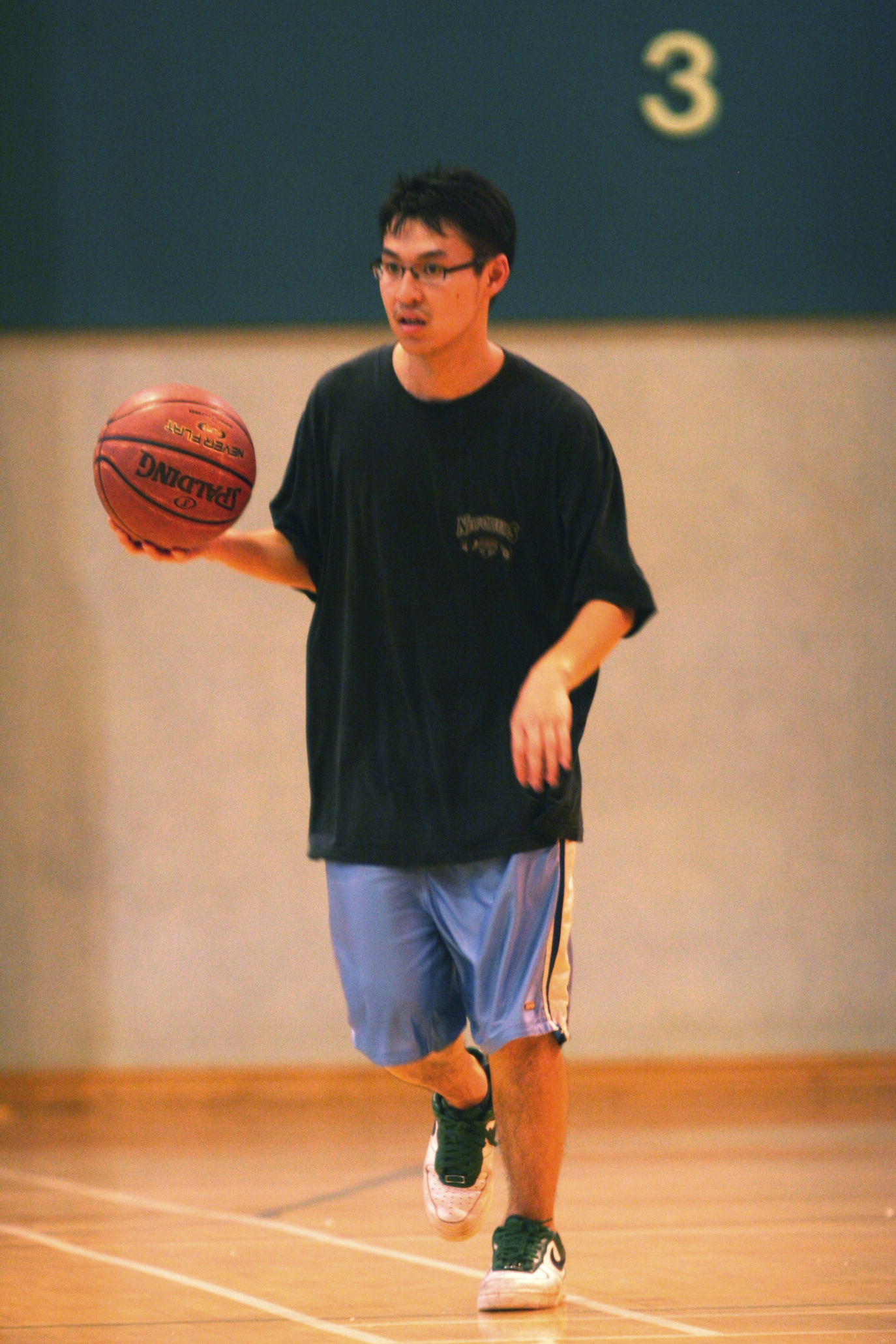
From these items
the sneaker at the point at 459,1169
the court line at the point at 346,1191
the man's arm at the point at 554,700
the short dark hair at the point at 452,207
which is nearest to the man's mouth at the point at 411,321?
the short dark hair at the point at 452,207

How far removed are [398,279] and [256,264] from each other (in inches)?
98.0

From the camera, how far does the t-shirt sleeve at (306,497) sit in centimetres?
262

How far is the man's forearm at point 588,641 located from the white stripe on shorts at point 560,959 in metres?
0.29

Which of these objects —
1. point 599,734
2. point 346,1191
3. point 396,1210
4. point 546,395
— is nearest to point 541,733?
point 546,395

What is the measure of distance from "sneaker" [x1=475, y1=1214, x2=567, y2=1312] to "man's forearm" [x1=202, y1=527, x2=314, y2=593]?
108 cm

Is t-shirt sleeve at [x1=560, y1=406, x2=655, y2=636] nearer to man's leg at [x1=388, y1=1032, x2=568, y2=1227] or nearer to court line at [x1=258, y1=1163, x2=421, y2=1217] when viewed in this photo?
man's leg at [x1=388, y1=1032, x2=568, y2=1227]

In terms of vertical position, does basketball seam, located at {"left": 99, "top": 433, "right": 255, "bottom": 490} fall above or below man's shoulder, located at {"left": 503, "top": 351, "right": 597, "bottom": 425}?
below

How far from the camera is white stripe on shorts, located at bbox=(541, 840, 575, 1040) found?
241 centimetres

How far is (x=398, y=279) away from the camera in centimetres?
241

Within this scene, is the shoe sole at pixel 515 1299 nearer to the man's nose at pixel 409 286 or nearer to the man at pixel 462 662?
the man at pixel 462 662

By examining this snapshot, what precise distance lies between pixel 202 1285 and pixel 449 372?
152 centimetres

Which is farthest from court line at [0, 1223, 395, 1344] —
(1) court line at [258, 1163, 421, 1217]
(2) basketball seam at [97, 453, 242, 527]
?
(2) basketball seam at [97, 453, 242, 527]

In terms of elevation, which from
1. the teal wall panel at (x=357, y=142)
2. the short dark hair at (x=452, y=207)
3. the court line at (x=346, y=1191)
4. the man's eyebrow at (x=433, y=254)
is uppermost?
the teal wall panel at (x=357, y=142)

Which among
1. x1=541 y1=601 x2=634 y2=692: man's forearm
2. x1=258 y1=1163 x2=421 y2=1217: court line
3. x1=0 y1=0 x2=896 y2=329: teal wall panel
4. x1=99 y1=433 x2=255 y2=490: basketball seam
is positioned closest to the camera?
x1=541 y1=601 x2=634 y2=692: man's forearm
